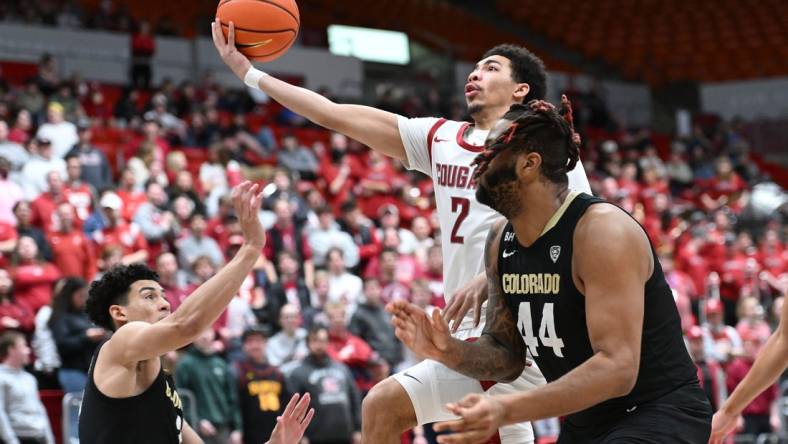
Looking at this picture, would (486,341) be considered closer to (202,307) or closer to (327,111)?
(202,307)

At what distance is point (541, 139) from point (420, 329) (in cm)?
72

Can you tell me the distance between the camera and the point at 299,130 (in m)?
17.0

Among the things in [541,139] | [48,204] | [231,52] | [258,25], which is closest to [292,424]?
[231,52]

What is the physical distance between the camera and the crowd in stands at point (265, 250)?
30.7 feet

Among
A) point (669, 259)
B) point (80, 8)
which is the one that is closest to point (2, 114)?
point (80, 8)

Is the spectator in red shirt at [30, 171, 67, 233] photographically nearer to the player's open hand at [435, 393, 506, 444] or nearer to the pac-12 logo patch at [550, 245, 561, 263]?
the pac-12 logo patch at [550, 245, 561, 263]

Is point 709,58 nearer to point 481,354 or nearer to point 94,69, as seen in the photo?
point 94,69

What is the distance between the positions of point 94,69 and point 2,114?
196 inches

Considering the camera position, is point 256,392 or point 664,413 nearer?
point 664,413

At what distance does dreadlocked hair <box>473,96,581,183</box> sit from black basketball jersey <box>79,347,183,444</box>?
1755 millimetres

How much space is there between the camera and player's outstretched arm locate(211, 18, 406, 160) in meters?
4.97

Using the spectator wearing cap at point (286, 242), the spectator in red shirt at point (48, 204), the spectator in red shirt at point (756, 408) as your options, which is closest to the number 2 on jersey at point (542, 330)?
the spectator in red shirt at point (48, 204)

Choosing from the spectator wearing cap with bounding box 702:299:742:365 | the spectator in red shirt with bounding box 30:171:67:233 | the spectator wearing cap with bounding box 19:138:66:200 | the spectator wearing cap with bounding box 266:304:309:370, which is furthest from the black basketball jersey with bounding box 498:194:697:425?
the spectator wearing cap with bounding box 702:299:742:365

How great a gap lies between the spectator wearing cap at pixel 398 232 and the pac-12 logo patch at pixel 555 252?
9.04 metres
